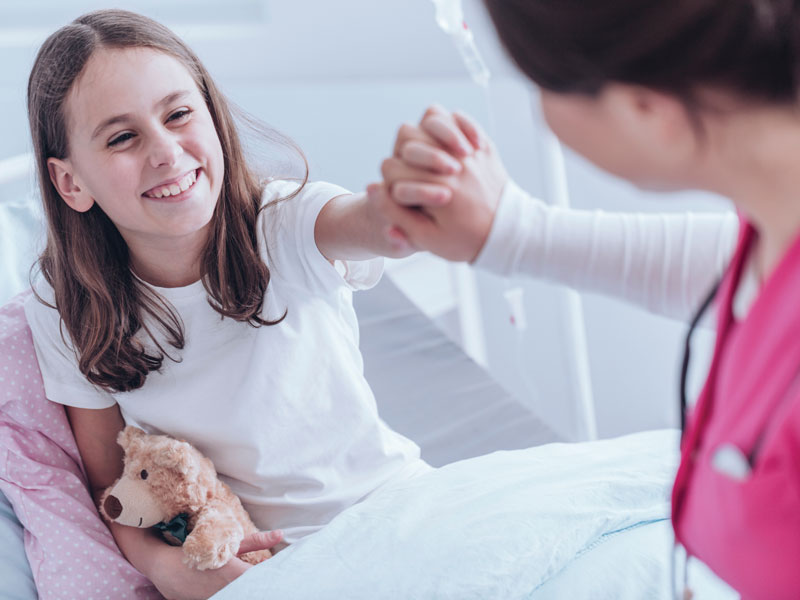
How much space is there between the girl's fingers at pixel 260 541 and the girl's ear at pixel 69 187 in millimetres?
504

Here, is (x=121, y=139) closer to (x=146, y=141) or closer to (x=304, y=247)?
(x=146, y=141)

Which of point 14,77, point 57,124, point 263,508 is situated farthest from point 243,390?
point 14,77

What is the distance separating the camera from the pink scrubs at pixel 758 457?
1.77 ft

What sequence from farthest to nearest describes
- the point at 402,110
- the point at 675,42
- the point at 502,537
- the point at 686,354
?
the point at 402,110 → the point at 502,537 → the point at 686,354 → the point at 675,42

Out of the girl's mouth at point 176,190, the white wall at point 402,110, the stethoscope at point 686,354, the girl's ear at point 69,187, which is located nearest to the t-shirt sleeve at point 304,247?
the girl's mouth at point 176,190

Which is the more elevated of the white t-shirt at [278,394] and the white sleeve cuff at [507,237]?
the white sleeve cuff at [507,237]

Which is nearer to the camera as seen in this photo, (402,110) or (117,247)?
(117,247)

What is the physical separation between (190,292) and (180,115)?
238 millimetres

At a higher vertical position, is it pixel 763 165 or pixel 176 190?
pixel 763 165

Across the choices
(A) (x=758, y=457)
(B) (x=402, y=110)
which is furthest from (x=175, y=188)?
(B) (x=402, y=110)

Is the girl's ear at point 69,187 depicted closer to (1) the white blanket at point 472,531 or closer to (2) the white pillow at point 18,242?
(2) the white pillow at point 18,242

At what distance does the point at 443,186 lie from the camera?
0.78 meters

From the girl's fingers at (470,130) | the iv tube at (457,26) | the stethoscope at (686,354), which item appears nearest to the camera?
the stethoscope at (686,354)

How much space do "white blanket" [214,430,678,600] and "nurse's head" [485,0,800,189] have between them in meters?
0.55
